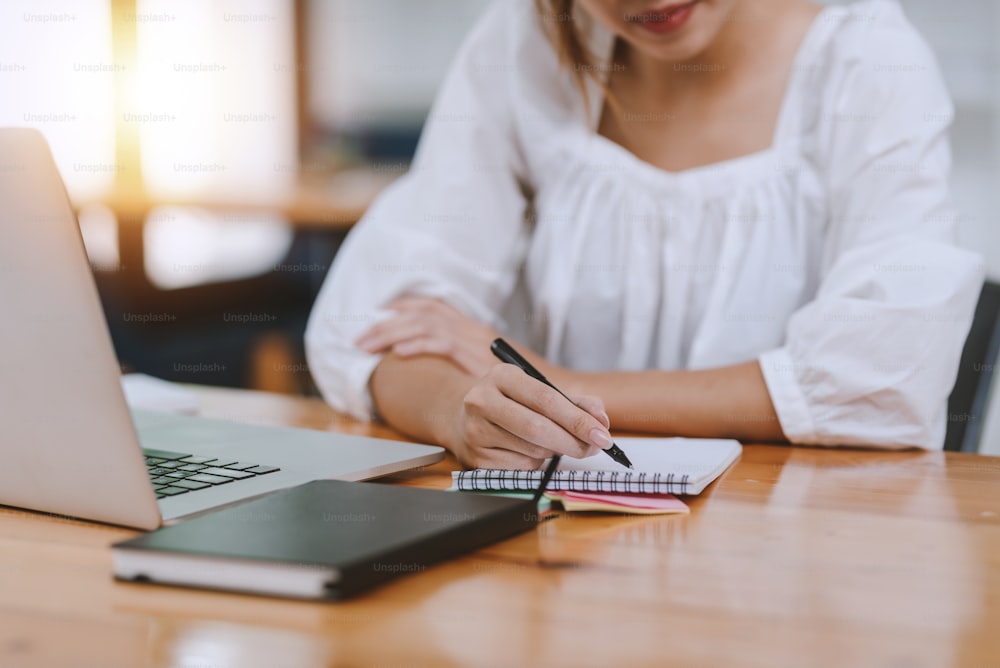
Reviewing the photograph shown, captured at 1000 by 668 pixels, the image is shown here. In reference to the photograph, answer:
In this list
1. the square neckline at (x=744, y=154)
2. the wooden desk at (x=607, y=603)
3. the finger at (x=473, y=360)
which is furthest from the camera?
the square neckline at (x=744, y=154)

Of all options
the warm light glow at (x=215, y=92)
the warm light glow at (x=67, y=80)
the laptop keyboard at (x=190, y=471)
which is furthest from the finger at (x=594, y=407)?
the warm light glow at (x=215, y=92)

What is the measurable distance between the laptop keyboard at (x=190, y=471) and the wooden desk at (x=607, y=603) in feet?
0.19

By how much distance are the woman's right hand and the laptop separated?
8cm

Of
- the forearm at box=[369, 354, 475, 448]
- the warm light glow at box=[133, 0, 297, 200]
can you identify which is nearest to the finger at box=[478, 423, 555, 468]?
the forearm at box=[369, 354, 475, 448]

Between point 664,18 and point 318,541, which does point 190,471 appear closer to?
point 318,541

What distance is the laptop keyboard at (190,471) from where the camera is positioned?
0.72m

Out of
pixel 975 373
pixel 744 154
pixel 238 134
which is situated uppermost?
pixel 744 154

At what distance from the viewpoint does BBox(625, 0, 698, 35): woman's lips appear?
3.70 feet

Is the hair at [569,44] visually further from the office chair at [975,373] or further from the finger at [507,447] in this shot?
the finger at [507,447]

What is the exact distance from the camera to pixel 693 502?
2.44 ft

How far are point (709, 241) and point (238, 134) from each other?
4493 mm

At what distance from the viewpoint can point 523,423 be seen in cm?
76

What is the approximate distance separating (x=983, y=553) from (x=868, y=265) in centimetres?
46

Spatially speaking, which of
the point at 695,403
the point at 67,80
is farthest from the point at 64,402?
the point at 67,80
